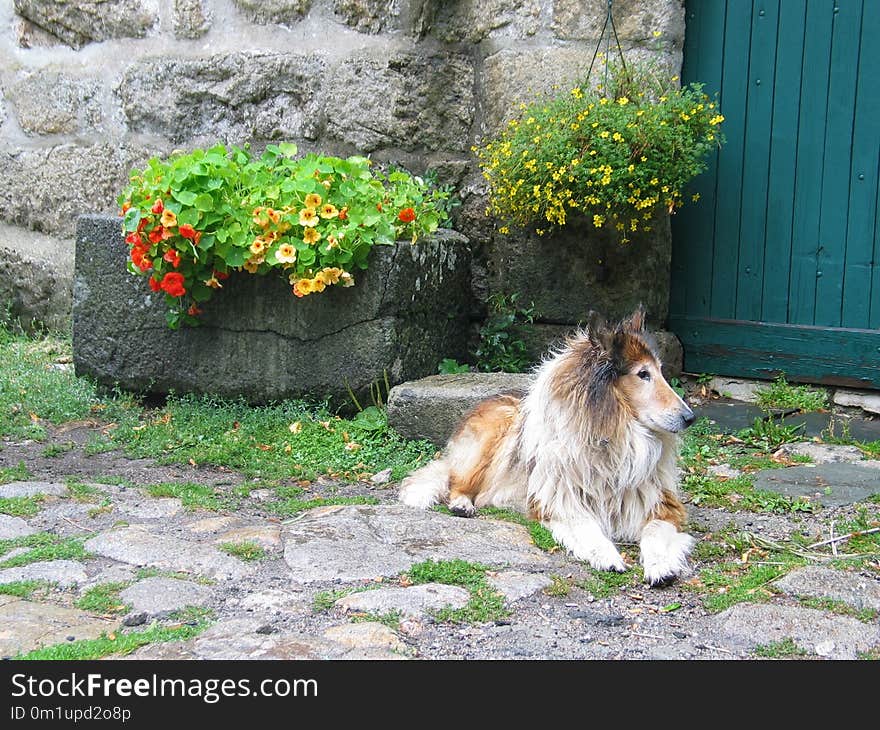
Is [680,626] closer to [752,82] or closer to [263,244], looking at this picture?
[263,244]

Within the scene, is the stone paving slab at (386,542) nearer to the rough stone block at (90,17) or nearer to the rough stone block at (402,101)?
the rough stone block at (402,101)

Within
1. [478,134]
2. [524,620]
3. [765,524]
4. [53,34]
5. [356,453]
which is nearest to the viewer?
[524,620]

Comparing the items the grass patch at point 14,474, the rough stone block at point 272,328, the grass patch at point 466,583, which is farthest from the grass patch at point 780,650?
the grass patch at point 14,474

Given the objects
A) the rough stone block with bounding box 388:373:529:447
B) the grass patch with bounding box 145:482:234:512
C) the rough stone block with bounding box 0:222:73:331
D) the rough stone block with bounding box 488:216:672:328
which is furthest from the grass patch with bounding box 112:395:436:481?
the rough stone block with bounding box 0:222:73:331

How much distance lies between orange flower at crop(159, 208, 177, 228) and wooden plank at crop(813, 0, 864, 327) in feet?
11.6

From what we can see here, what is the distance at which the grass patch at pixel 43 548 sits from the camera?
3.60 m

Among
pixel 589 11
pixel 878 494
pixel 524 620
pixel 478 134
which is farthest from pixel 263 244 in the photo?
pixel 878 494

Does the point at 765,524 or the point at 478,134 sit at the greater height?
the point at 478,134

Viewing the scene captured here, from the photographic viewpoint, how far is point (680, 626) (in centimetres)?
324

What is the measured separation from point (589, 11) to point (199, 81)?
2.45 metres

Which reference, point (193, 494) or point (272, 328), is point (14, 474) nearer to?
point (193, 494)

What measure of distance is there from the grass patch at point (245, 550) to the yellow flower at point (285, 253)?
73.2 inches

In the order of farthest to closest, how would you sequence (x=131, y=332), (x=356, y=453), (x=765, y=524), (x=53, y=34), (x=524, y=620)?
(x=53, y=34)
(x=131, y=332)
(x=356, y=453)
(x=765, y=524)
(x=524, y=620)

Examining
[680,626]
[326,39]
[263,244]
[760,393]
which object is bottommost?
[680,626]
